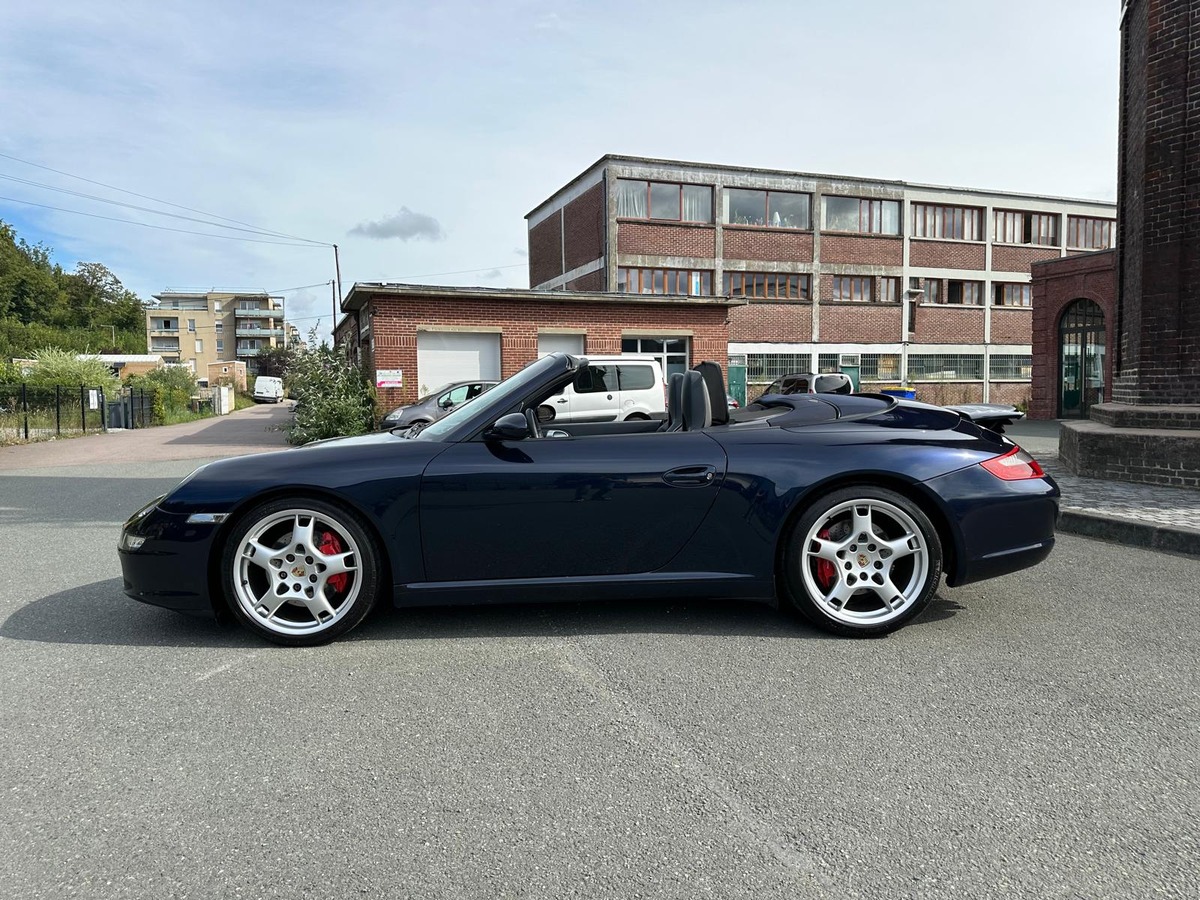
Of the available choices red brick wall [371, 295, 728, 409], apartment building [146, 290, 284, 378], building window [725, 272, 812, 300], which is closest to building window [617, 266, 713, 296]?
building window [725, 272, 812, 300]

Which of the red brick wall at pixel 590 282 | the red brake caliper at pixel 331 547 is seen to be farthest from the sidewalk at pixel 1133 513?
the red brick wall at pixel 590 282

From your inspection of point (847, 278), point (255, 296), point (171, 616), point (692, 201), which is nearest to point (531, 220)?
point (692, 201)

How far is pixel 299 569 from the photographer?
3812 mm

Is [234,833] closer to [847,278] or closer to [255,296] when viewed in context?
[847,278]

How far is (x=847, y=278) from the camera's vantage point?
3884 centimetres

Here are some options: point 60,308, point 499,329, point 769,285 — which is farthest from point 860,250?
point 60,308

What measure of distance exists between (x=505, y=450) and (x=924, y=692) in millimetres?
2052

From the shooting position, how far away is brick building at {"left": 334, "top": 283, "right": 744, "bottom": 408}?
21.1m

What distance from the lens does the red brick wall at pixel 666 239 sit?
113 ft

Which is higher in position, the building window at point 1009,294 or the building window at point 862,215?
the building window at point 862,215

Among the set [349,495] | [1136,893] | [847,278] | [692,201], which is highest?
[692,201]

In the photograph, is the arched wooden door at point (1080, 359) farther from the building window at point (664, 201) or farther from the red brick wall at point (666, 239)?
the building window at point (664, 201)

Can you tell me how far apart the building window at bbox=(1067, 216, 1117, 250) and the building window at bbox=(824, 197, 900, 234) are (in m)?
11.1

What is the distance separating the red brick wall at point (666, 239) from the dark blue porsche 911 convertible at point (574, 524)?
31.4 m
